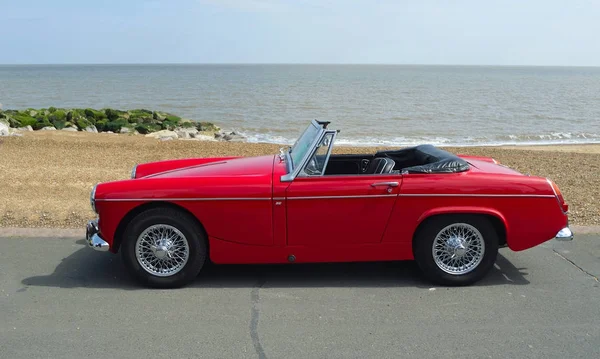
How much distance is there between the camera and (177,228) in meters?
4.63

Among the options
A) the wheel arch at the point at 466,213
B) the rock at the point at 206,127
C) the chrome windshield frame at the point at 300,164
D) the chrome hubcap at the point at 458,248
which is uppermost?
the chrome windshield frame at the point at 300,164

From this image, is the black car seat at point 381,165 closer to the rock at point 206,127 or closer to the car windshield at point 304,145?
the car windshield at point 304,145

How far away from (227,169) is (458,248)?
210cm

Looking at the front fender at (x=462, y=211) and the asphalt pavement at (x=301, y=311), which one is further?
the front fender at (x=462, y=211)

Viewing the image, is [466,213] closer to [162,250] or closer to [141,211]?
[162,250]

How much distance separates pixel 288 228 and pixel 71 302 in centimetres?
178

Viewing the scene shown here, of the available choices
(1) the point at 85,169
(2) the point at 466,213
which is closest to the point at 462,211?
(2) the point at 466,213

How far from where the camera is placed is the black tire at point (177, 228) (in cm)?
462

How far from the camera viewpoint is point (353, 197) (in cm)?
462

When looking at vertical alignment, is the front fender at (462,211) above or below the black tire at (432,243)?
above

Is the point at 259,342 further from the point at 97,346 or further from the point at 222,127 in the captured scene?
the point at 222,127

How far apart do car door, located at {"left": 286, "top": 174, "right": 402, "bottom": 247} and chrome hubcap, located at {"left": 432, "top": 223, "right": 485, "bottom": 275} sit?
51 cm

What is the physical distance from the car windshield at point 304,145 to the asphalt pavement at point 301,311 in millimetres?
1010

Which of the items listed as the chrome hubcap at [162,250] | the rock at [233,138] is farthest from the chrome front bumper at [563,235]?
the rock at [233,138]
